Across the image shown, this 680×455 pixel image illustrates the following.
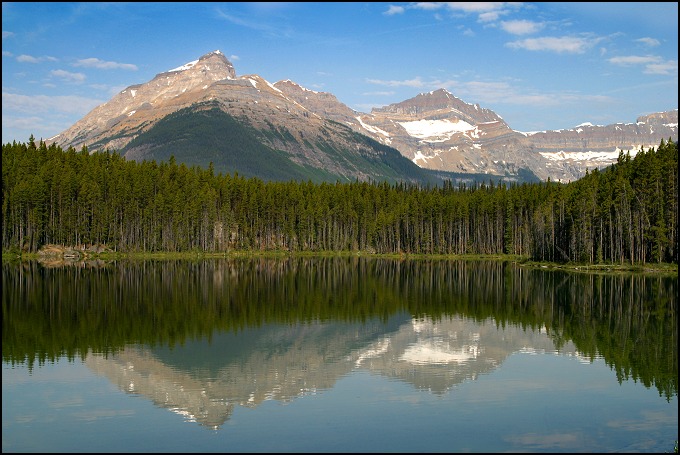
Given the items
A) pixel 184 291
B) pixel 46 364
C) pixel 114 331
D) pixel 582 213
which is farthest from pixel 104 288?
pixel 582 213

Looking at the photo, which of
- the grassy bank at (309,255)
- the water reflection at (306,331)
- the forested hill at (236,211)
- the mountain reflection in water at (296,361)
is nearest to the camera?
the mountain reflection in water at (296,361)

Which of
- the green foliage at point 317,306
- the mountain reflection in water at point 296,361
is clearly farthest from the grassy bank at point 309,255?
the mountain reflection in water at point 296,361

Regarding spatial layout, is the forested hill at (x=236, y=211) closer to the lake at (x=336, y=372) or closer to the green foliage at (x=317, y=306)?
the green foliage at (x=317, y=306)

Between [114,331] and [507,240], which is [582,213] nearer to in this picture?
[507,240]

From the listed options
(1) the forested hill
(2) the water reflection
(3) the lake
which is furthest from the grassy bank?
(3) the lake

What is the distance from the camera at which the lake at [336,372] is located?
27.6 meters

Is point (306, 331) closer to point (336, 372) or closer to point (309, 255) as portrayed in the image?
point (336, 372)

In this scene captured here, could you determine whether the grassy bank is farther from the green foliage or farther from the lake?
the lake

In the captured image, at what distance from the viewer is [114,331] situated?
2003 inches

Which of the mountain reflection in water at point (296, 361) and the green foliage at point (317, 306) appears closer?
the mountain reflection in water at point (296, 361)

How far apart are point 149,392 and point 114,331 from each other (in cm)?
1800

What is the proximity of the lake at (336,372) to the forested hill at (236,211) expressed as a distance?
48.2 metres

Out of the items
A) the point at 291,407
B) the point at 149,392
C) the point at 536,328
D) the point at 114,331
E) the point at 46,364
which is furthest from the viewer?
the point at 536,328

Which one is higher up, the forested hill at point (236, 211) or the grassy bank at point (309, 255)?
the forested hill at point (236, 211)
